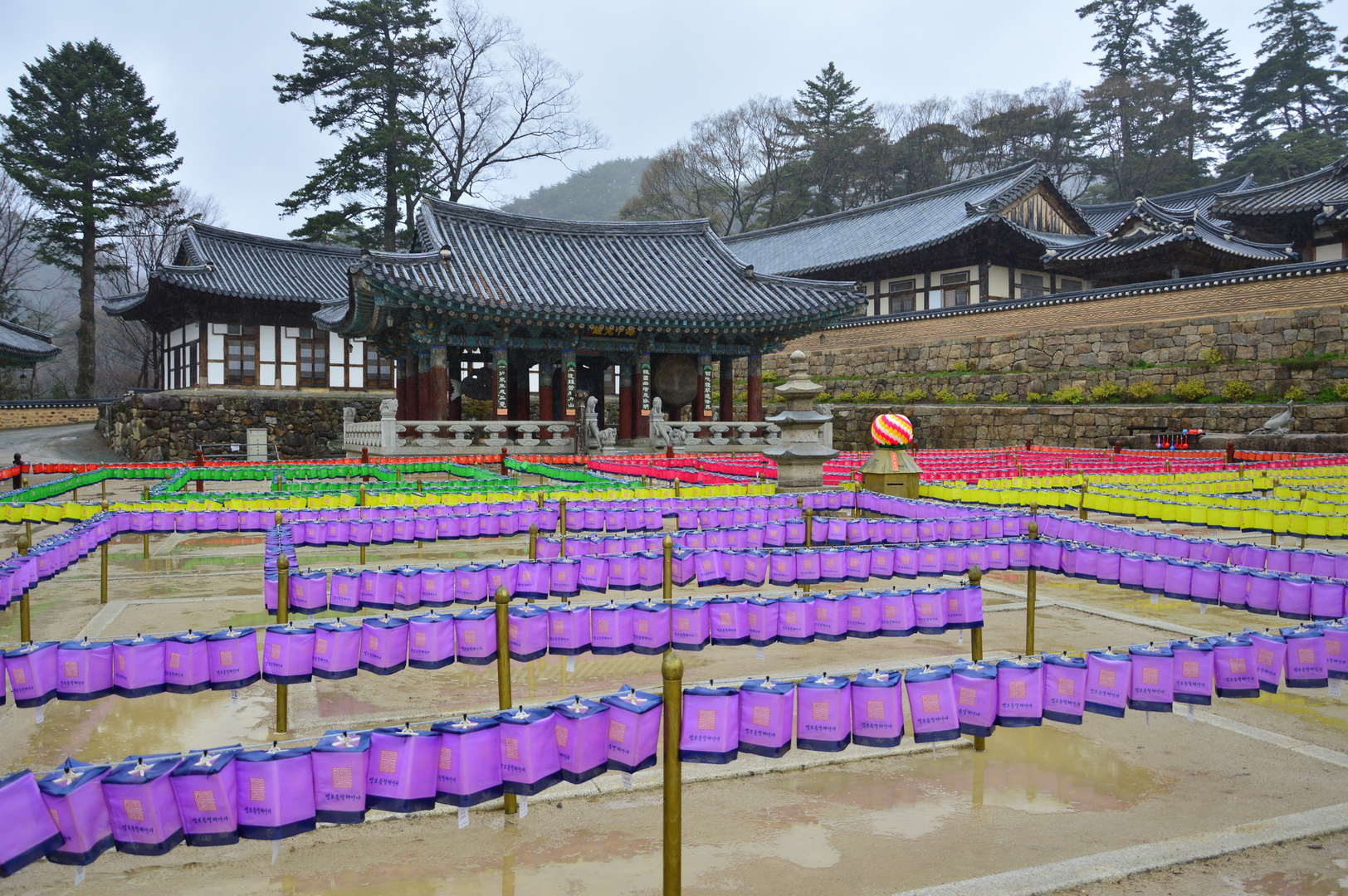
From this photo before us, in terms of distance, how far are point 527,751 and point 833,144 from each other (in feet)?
166

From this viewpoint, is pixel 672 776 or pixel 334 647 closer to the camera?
pixel 672 776

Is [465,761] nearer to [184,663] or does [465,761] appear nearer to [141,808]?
[141,808]

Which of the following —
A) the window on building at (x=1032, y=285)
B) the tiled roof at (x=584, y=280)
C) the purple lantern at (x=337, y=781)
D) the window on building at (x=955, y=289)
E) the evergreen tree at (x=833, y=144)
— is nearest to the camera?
the purple lantern at (x=337, y=781)

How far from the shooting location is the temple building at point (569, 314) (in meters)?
20.1

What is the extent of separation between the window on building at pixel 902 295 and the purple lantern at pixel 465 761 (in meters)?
31.1

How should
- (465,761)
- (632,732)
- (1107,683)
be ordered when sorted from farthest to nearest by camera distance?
(1107,683), (632,732), (465,761)

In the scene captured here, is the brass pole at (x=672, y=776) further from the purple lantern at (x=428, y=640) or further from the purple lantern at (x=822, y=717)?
the purple lantern at (x=428, y=640)

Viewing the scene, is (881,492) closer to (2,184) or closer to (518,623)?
(518,623)

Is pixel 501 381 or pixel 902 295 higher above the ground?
pixel 902 295

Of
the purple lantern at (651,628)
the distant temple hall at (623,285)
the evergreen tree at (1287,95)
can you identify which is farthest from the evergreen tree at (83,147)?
the evergreen tree at (1287,95)

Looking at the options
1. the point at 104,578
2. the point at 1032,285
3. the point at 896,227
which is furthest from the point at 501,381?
the point at 1032,285

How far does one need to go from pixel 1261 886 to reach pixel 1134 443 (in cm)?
2221

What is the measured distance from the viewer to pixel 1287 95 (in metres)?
45.9

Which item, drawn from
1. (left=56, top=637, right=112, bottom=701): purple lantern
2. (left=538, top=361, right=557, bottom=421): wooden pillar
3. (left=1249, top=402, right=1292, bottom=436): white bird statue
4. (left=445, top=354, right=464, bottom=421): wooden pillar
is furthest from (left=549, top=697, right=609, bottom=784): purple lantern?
(left=1249, top=402, right=1292, bottom=436): white bird statue
